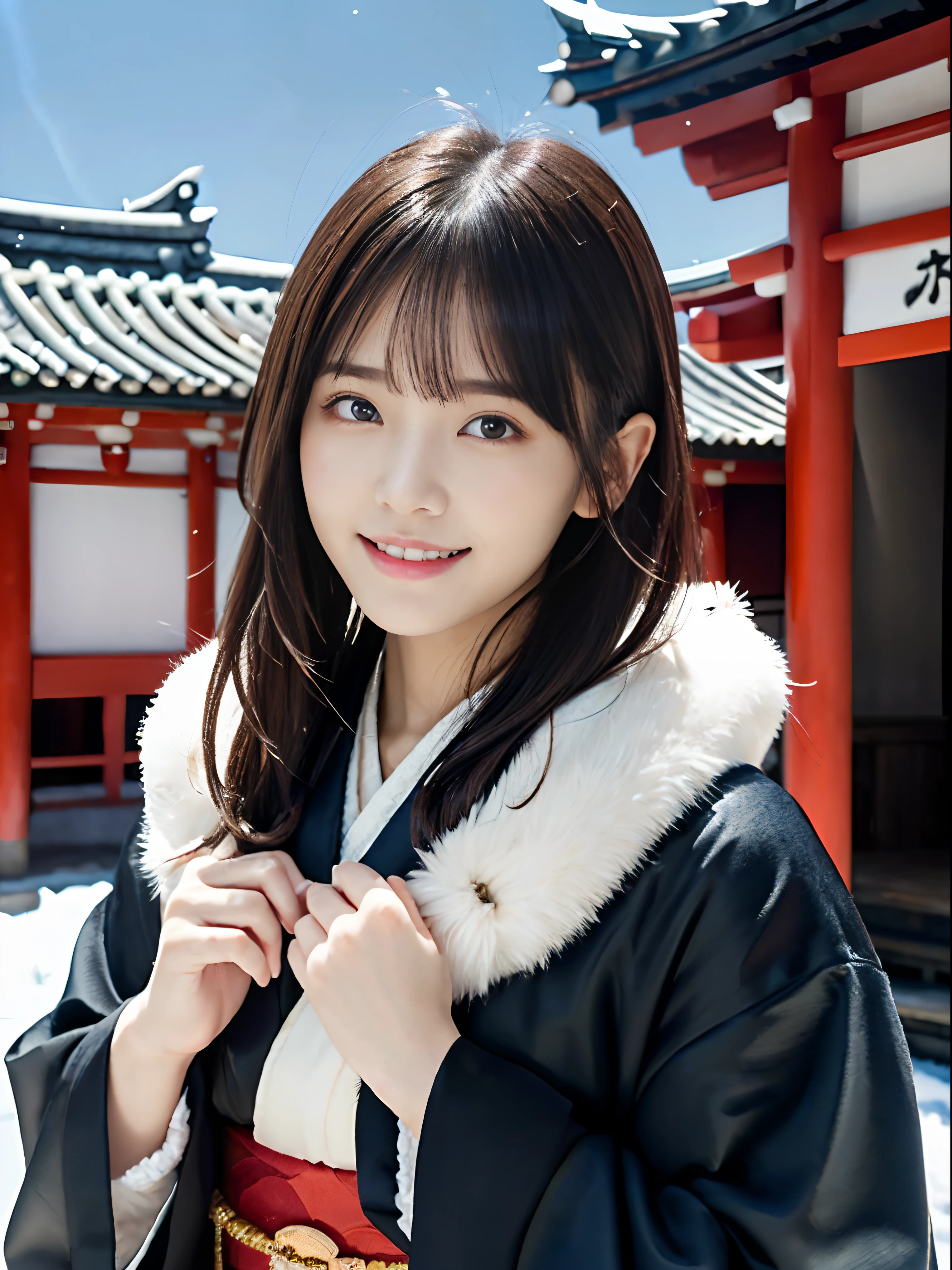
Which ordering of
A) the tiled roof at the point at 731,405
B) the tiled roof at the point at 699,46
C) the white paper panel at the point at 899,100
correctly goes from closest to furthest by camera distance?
1. the tiled roof at the point at 699,46
2. the white paper panel at the point at 899,100
3. the tiled roof at the point at 731,405

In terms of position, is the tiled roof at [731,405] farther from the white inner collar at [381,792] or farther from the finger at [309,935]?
the finger at [309,935]

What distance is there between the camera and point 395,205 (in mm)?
788

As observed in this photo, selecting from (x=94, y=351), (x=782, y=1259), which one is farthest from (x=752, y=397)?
(x=782, y=1259)

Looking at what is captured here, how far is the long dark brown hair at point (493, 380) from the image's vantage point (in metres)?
0.76

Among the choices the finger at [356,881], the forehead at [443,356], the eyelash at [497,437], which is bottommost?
the finger at [356,881]

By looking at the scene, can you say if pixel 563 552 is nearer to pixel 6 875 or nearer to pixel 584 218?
pixel 584 218

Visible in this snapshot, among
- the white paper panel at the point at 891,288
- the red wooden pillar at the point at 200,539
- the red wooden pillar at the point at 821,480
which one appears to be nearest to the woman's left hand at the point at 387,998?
the red wooden pillar at the point at 821,480

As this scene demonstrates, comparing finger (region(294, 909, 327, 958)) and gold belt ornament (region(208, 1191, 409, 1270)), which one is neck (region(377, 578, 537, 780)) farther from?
gold belt ornament (region(208, 1191, 409, 1270))

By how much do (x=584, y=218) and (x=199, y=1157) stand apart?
966 millimetres

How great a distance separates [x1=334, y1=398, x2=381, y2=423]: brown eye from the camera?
2.69ft

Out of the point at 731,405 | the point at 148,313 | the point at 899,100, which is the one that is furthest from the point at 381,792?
the point at 731,405

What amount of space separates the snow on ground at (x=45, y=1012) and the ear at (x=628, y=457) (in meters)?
1.65

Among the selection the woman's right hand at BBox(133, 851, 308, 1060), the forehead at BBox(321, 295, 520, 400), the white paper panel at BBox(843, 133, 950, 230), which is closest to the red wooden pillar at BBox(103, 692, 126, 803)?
the white paper panel at BBox(843, 133, 950, 230)

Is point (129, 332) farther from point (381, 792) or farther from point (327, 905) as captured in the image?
point (327, 905)
